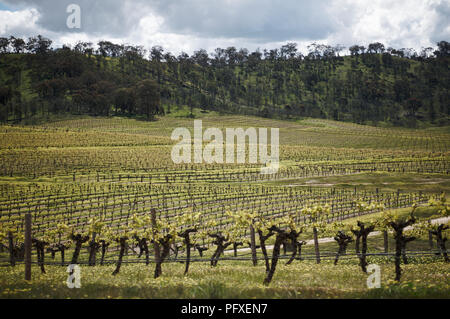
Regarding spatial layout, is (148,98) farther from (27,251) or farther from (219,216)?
(27,251)

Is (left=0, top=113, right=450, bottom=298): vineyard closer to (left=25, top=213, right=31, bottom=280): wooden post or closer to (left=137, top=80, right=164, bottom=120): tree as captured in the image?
(left=25, top=213, right=31, bottom=280): wooden post

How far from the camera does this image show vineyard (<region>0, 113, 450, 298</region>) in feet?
47.4

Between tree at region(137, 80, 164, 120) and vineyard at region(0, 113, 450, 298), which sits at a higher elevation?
tree at region(137, 80, 164, 120)

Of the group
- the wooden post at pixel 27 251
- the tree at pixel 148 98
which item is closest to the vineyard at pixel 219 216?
the wooden post at pixel 27 251

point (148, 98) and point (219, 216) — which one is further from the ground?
point (148, 98)

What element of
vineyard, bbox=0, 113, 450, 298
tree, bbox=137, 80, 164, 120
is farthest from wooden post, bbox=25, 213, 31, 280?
tree, bbox=137, 80, 164, 120

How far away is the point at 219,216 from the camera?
4178cm

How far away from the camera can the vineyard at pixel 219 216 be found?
14438 millimetres

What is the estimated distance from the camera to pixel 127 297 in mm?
10977

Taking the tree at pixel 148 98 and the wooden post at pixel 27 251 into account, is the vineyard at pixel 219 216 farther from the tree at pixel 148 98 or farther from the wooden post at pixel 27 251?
the tree at pixel 148 98

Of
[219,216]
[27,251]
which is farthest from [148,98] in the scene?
[27,251]

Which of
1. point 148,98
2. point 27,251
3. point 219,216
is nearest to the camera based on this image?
point 27,251
